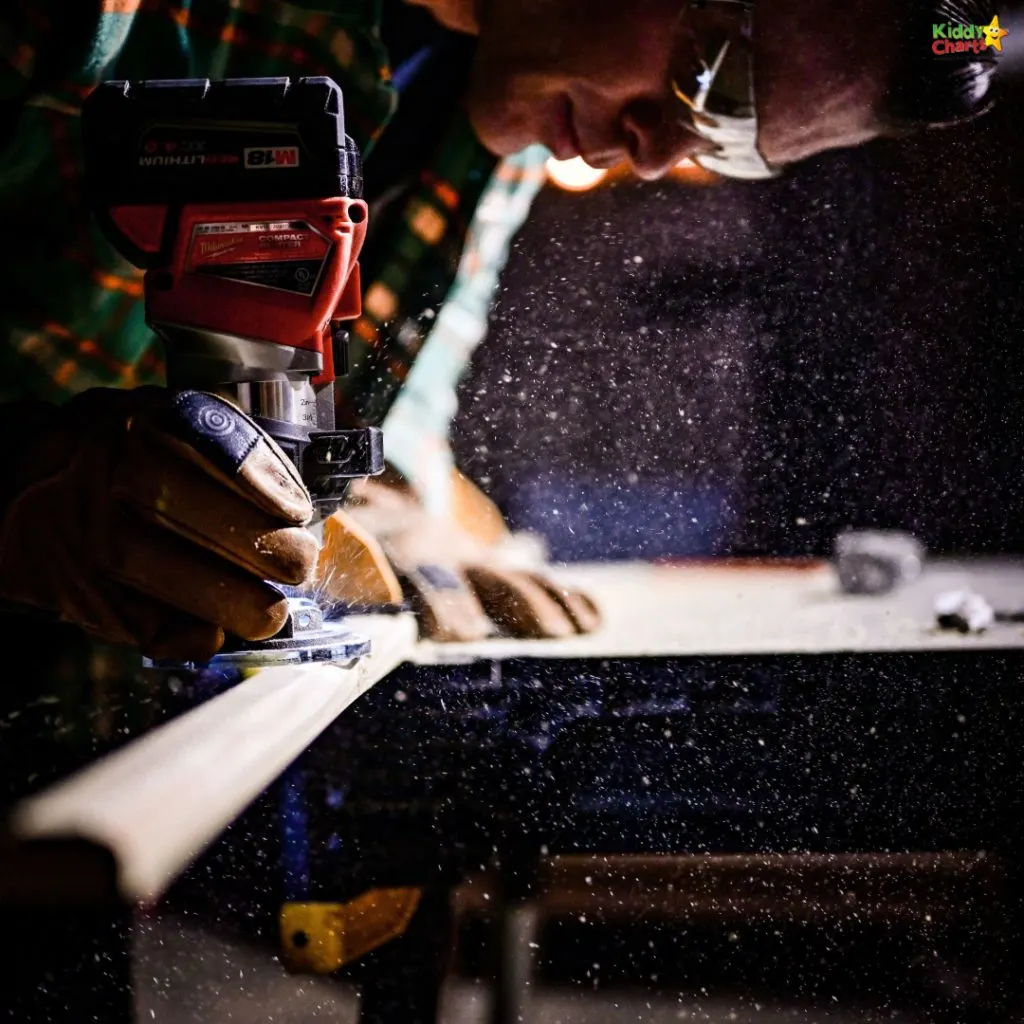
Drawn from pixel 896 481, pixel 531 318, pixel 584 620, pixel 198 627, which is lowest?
pixel 584 620

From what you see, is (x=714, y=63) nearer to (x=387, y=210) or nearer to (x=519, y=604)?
(x=387, y=210)

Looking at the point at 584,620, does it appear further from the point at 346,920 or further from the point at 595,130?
the point at 595,130

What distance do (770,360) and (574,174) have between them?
36cm

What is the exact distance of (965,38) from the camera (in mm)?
982

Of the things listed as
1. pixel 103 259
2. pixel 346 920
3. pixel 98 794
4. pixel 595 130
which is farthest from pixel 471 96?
pixel 346 920

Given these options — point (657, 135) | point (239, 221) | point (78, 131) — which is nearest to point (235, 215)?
point (239, 221)

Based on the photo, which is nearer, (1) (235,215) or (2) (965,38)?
(1) (235,215)

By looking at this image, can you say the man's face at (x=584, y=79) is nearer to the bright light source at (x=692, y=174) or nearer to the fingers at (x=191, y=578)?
the bright light source at (x=692, y=174)

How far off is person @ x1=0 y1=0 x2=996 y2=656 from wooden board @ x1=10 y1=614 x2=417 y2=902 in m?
0.13

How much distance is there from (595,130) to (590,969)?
0.95 m

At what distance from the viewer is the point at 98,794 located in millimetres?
719

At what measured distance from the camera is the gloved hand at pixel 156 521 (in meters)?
0.58

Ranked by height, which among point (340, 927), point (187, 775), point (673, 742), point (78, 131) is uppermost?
point (78, 131)

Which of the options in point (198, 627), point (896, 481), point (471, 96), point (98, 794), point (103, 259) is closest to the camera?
point (198, 627)
